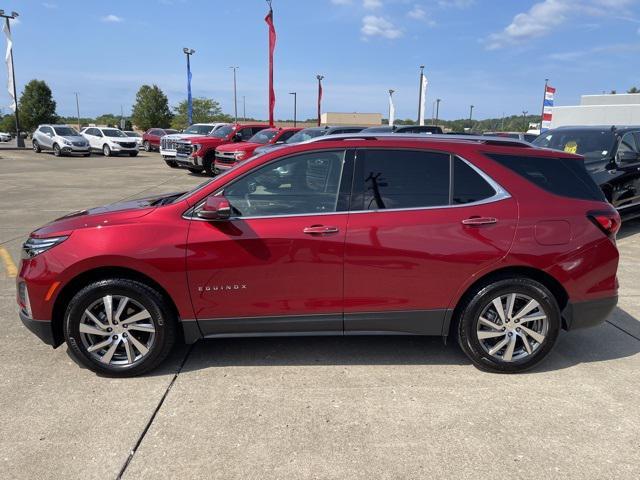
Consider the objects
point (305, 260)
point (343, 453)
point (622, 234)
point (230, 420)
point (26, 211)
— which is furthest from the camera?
point (26, 211)

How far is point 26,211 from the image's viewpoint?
10203 mm

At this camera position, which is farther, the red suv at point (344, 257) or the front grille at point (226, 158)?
the front grille at point (226, 158)

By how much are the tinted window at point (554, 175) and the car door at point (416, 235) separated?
26cm

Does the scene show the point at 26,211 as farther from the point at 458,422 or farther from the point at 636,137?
the point at 636,137

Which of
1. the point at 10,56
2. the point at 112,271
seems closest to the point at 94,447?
the point at 112,271

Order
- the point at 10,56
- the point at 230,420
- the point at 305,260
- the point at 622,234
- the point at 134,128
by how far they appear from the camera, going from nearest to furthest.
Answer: the point at 230,420 → the point at 305,260 → the point at 622,234 → the point at 10,56 → the point at 134,128

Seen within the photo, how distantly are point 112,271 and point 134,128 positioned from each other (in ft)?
249

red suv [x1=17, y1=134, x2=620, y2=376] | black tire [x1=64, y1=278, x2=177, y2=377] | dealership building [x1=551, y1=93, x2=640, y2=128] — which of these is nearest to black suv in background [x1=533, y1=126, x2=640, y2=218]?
red suv [x1=17, y1=134, x2=620, y2=376]

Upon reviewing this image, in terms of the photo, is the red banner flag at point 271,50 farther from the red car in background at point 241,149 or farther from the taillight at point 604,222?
the taillight at point 604,222

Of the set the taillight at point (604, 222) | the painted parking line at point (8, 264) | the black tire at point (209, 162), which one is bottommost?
the painted parking line at point (8, 264)

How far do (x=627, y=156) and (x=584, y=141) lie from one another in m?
0.86

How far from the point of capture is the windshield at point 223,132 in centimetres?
1827

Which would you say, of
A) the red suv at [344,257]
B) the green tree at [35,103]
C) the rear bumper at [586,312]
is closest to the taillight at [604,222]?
the red suv at [344,257]

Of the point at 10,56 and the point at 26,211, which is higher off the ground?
the point at 10,56
